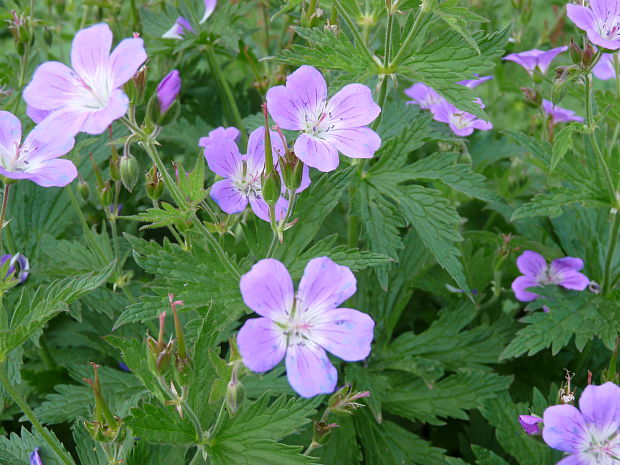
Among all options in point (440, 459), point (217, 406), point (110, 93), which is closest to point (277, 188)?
point (110, 93)

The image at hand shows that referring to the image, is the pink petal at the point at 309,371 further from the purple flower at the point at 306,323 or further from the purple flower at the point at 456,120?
the purple flower at the point at 456,120

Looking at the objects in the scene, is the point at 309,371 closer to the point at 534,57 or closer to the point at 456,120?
the point at 456,120

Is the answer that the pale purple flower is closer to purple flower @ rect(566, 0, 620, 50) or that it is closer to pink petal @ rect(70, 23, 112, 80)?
purple flower @ rect(566, 0, 620, 50)

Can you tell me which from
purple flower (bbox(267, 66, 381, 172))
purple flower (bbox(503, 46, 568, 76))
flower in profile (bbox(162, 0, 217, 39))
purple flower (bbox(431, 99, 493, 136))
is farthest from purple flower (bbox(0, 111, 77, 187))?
purple flower (bbox(503, 46, 568, 76))

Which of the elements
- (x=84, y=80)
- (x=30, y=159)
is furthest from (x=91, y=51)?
(x=30, y=159)

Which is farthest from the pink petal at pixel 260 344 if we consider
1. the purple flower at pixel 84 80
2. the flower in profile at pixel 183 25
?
the flower in profile at pixel 183 25
